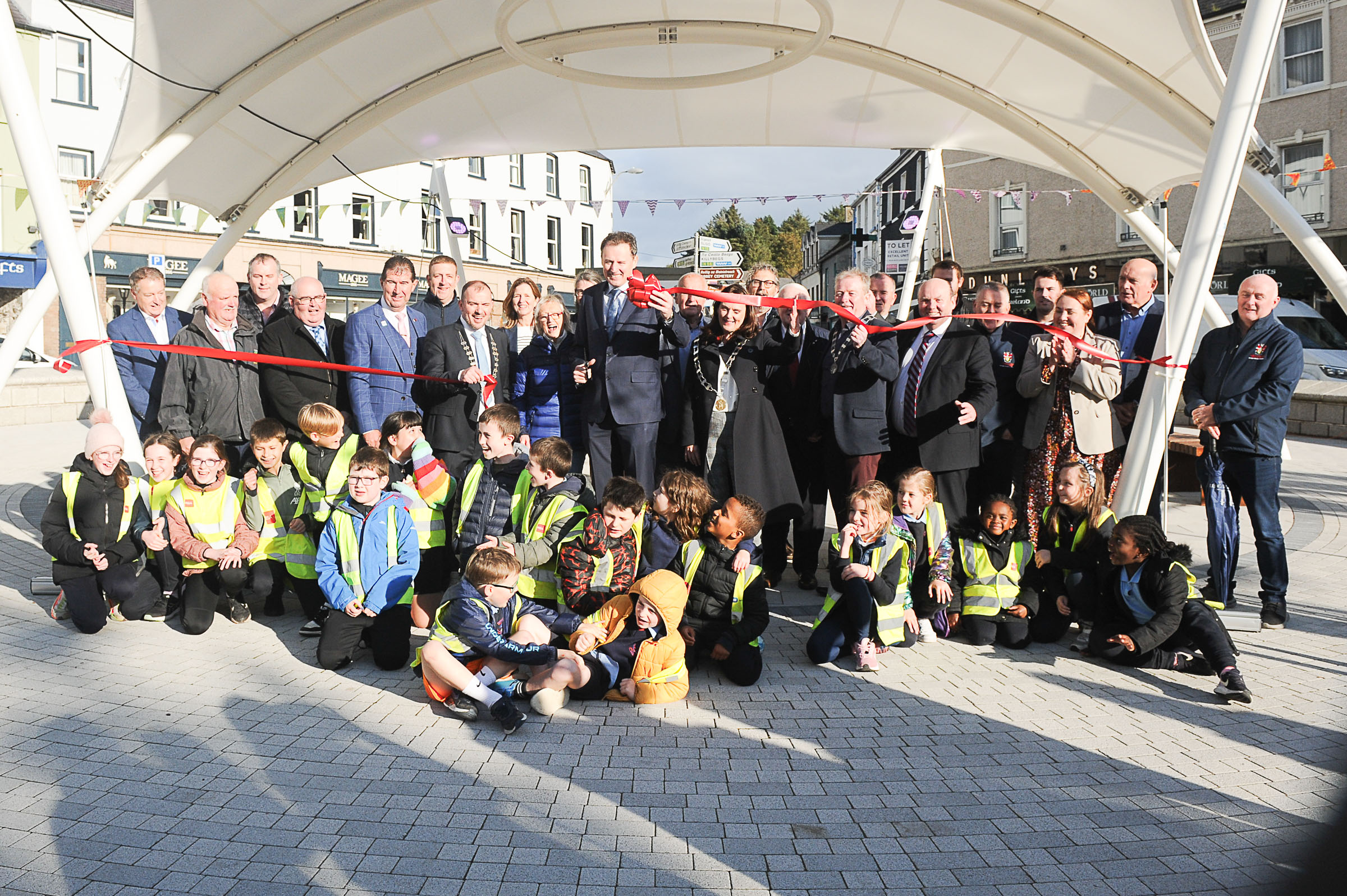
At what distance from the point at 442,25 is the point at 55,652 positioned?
539 centimetres

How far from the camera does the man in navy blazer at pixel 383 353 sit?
600 cm

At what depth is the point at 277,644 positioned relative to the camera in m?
4.98

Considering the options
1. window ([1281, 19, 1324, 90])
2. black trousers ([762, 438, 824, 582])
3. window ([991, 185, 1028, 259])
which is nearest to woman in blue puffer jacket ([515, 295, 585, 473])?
black trousers ([762, 438, 824, 582])

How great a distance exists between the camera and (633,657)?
169 inches

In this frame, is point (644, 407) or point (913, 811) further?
point (644, 407)

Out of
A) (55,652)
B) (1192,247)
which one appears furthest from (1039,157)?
(55,652)

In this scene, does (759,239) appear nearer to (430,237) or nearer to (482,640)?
(430,237)

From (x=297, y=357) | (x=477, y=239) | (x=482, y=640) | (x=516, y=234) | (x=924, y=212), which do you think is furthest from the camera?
(x=516, y=234)

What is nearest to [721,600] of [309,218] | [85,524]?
[85,524]

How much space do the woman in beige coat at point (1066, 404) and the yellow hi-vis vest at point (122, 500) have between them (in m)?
5.36

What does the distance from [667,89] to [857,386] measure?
372cm

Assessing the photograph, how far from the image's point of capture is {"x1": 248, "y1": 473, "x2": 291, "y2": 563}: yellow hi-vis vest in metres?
5.41

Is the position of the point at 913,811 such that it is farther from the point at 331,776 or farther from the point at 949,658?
the point at 331,776

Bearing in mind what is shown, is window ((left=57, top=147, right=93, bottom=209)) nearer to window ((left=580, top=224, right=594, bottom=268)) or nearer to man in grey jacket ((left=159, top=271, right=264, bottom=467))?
window ((left=580, top=224, right=594, bottom=268))
